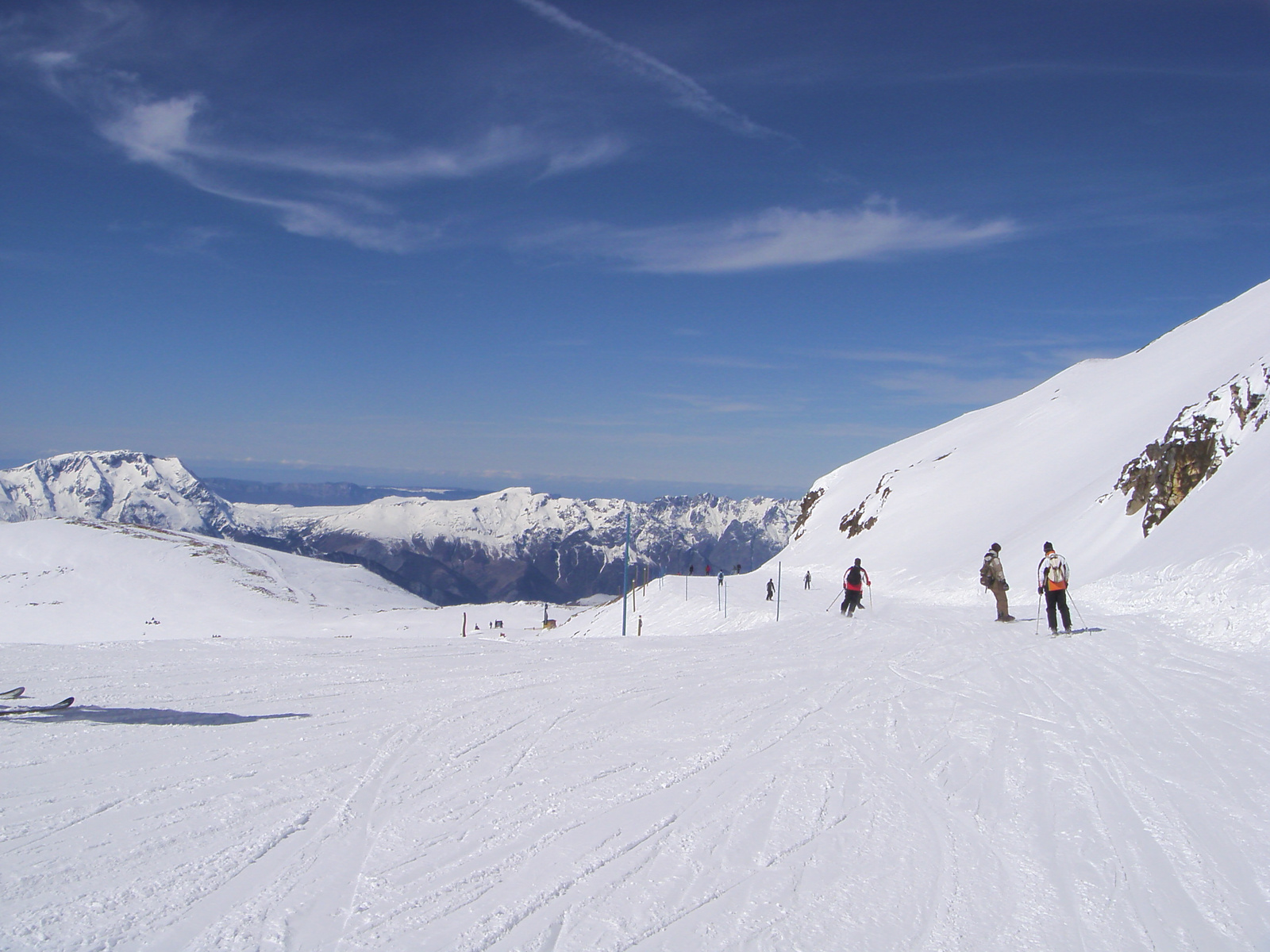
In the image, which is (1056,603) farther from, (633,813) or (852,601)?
(633,813)

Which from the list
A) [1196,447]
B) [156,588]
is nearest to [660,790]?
[1196,447]

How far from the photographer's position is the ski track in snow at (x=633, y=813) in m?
4.21

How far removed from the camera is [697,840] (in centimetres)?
529

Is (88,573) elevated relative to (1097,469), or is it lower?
lower

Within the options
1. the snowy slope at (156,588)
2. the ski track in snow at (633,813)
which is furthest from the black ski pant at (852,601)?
the snowy slope at (156,588)

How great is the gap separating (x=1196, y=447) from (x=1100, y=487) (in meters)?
5.46

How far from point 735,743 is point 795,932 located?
3524 millimetres

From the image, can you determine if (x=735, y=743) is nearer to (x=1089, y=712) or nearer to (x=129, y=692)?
(x=1089, y=712)

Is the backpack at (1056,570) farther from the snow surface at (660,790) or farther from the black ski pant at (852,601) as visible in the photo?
the black ski pant at (852,601)

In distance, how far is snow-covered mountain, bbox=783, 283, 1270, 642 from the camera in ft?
62.7

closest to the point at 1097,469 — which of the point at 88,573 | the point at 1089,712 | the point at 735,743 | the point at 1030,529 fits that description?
the point at 1030,529

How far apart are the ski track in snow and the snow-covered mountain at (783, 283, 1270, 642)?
9.09 metres

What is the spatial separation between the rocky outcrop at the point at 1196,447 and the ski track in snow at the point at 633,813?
18.7 m

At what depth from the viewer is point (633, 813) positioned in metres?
5.73
